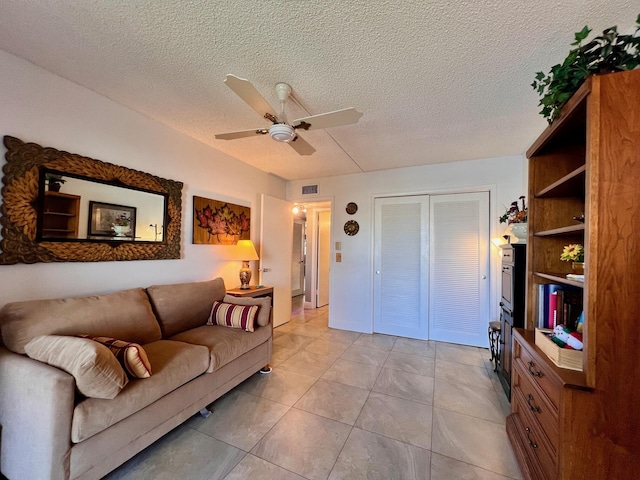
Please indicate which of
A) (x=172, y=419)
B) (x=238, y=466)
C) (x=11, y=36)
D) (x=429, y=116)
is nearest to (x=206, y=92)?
(x=11, y=36)

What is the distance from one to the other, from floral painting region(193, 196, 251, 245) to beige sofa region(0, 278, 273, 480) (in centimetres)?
84

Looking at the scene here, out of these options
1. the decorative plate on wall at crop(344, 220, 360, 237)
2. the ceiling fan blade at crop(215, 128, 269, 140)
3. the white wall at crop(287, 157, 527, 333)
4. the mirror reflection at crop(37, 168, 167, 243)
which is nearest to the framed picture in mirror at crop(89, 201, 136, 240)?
the mirror reflection at crop(37, 168, 167, 243)

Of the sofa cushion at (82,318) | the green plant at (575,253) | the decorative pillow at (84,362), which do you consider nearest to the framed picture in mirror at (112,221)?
the sofa cushion at (82,318)

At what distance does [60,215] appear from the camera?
1.88 metres

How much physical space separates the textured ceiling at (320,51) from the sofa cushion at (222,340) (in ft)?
6.33

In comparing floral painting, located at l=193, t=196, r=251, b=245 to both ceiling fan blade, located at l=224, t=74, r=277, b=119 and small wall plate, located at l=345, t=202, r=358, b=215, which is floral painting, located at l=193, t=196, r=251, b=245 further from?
ceiling fan blade, located at l=224, t=74, r=277, b=119

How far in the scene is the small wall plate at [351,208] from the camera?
405 cm

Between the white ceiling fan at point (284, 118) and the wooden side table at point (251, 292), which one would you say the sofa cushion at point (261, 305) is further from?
the white ceiling fan at point (284, 118)

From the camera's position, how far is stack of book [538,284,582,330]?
1.47 meters

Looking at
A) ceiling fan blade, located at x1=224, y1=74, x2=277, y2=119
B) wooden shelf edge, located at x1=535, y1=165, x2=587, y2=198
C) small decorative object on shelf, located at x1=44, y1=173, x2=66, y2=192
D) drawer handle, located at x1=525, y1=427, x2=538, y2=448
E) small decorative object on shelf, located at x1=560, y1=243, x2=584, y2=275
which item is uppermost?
ceiling fan blade, located at x1=224, y1=74, x2=277, y2=119

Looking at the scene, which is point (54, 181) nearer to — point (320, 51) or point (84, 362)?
point (84, 362)

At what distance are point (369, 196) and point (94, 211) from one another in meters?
3.24

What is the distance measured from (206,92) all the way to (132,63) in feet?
1.51

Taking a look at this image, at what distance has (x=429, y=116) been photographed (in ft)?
7.45
